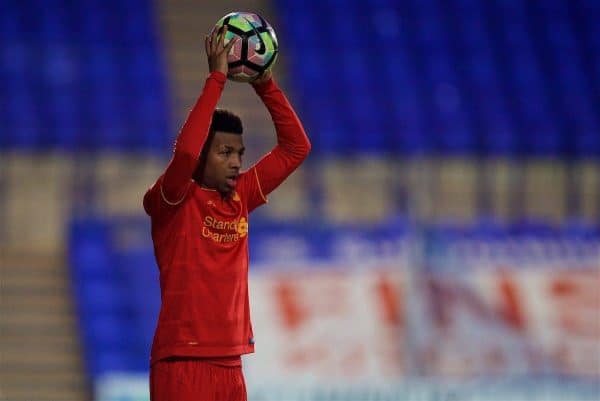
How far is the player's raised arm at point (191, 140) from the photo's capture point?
4293 millimetres

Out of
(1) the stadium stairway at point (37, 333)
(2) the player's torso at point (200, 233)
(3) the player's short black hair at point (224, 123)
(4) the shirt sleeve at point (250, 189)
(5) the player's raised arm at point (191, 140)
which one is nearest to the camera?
(5) the player's raised arm at point (191, 140)

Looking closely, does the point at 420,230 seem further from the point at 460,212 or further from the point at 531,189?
the point at 531,189

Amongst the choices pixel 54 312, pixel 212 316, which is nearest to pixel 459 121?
pixel 54 312

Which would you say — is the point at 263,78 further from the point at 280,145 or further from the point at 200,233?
the point at 200,233

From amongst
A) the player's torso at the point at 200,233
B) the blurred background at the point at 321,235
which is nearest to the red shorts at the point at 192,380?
the player's torso at the point at 200,233

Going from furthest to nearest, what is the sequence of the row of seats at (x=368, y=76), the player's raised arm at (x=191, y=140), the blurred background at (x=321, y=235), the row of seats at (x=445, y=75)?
the row of seats at (x=445, y=75) < the row of seats at (x=368, y=76) < the blurred background at (x=321, y=235) < the player's raised arm at (x=191, y=140)

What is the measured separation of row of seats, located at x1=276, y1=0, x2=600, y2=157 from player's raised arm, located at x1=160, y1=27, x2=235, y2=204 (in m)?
7.16

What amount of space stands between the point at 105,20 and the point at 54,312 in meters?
3.61

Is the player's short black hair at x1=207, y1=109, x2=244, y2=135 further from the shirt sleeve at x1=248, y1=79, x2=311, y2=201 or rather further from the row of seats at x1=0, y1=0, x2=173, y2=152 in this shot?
the row of seats at x1=0, y1=0, x2=173, y2=152

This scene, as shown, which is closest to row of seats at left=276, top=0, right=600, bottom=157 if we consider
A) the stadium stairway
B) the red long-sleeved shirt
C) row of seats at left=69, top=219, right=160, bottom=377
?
row of seats at left=69, top=219, right=160, bottom=377

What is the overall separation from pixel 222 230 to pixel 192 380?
0.53 meters

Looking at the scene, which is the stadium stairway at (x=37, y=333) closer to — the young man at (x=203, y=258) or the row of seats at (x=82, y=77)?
the row of seats at (x=82, y=77)

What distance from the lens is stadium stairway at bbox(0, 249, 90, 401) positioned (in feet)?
30.3

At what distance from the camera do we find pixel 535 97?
13.1 metres
